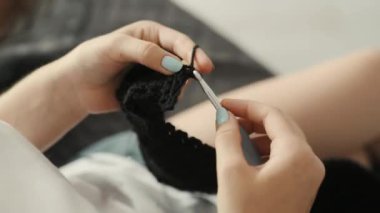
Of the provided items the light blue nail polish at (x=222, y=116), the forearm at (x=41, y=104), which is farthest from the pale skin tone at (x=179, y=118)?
the light blue nail polish at (x=222, y=116)

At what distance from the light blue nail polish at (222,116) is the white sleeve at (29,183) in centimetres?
15

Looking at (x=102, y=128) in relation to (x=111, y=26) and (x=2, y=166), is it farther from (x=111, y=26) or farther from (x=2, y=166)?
(x=2, y=166)

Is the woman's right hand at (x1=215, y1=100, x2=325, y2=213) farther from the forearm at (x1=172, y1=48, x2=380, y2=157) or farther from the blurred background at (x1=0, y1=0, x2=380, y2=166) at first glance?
the blurred background at (x1=0, y1=0, x2=380, y2=166)

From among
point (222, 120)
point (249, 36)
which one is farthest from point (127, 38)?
point (249, 36)

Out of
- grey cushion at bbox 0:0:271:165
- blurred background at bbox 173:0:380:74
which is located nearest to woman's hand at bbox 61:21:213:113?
grey cushion at bbox 0:0:271:165

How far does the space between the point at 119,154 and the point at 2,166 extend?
0.24m

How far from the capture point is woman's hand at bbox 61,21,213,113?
0.60 metres

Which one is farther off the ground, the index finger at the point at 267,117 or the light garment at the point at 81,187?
the index finger at the point at 267,117

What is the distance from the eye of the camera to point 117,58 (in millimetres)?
657

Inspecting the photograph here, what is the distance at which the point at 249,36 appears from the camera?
109cm

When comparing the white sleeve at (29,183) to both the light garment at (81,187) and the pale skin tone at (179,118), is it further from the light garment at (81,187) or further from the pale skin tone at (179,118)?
the pale skin tone at (179,118)

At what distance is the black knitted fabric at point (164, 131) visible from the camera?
1.94 feet

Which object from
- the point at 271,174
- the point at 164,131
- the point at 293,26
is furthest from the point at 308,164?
the point at 293,26

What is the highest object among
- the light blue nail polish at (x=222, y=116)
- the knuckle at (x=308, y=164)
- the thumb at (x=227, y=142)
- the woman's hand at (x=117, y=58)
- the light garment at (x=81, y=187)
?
the woman's hand at (x=117, y=58)
